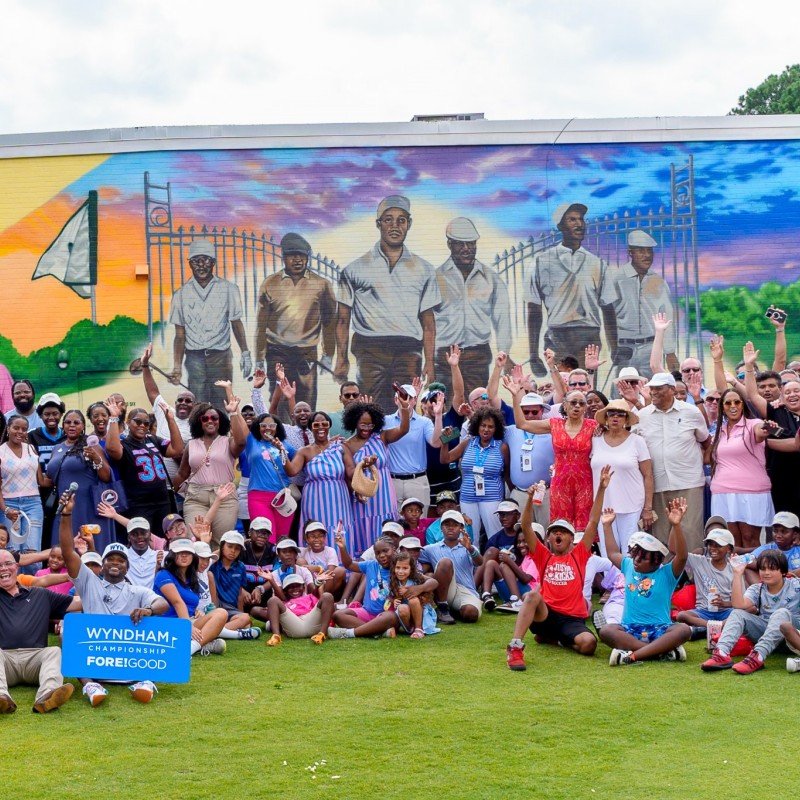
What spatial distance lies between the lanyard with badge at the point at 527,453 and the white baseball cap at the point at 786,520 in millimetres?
2586

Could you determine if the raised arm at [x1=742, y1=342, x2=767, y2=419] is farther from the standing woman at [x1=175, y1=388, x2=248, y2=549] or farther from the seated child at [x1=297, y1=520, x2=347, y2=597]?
the standing woman at [x1=175, y1=388, x2=248, y2=549]

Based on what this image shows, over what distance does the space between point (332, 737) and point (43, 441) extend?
5.37 metres

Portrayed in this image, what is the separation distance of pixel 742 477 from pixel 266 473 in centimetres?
439

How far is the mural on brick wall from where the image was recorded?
51.3ft

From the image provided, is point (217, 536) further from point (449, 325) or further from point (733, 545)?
point (449, 325)

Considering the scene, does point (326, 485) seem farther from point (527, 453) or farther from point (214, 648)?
point (214, 648)

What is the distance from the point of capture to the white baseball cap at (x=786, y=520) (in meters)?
9.14

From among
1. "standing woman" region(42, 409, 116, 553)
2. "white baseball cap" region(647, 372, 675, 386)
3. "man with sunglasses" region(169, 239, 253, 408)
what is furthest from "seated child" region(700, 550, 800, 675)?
"man with sunglasses" region(169, 239, 253, 408)

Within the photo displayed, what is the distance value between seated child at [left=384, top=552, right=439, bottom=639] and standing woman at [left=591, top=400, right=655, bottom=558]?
1755mm

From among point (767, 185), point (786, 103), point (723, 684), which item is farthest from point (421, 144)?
point (786, 103)

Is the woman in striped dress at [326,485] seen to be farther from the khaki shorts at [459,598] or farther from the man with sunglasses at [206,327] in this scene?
the man with sunglasses at [206,327]

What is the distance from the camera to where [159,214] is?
15.9 m

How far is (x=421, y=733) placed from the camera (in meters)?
7.21

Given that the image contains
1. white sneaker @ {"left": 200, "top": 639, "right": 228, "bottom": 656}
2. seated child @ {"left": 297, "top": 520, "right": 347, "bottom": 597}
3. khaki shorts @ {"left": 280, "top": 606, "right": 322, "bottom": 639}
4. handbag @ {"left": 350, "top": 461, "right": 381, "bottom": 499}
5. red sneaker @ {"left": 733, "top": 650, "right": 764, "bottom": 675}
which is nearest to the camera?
red sneaker @ {"left": 733, "top": 650, "right": 764, "bottom": 675}
